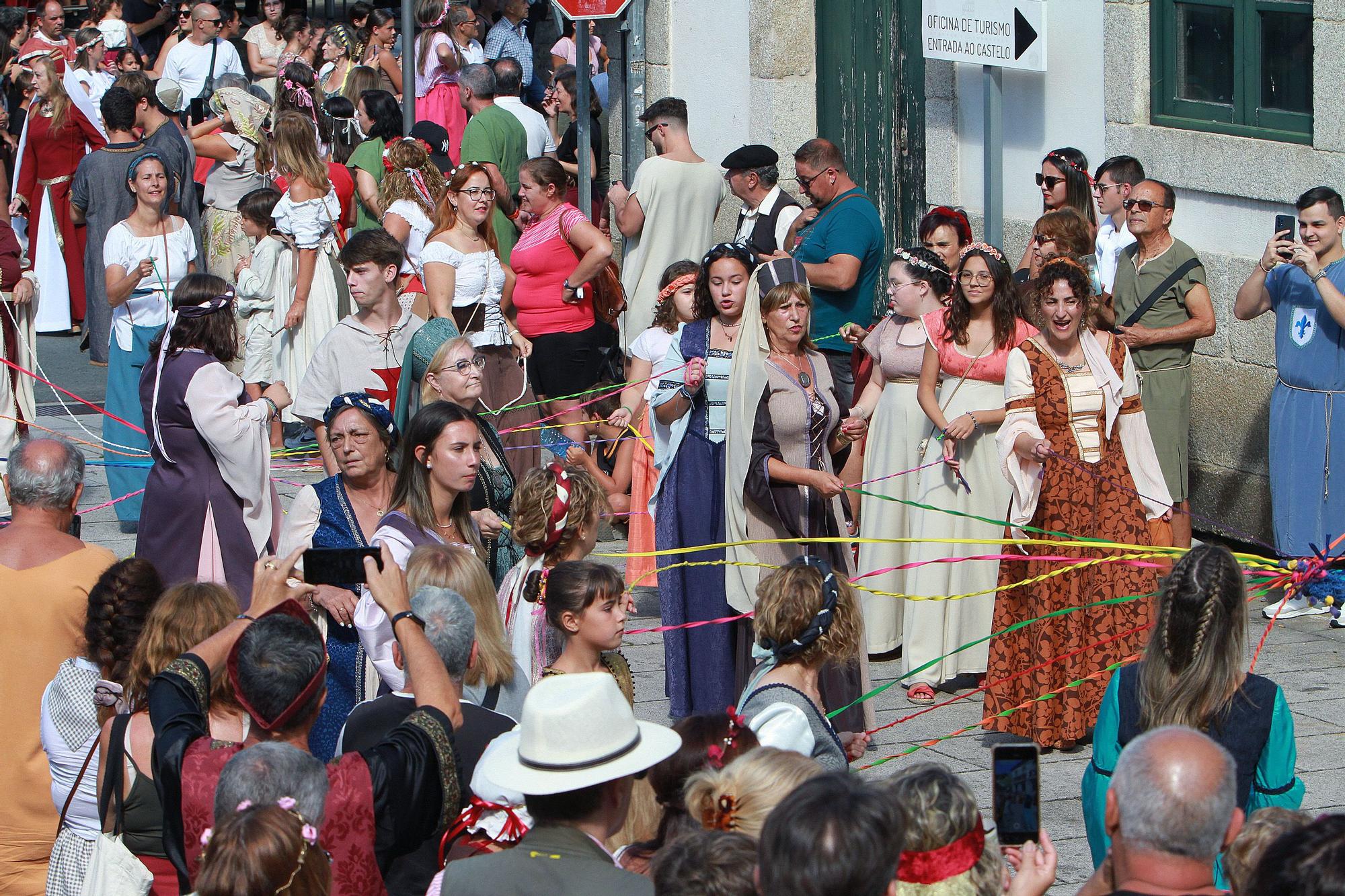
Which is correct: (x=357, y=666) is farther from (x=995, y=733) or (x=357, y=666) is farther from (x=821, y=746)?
(x=995, y=733)

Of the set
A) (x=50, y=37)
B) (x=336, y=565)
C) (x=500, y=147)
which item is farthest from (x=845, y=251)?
(x=50, y=37)

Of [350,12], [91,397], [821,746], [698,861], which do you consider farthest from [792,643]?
[350,12]

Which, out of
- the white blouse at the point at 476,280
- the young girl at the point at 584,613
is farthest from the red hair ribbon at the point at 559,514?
the white blouse at the point at 476,280

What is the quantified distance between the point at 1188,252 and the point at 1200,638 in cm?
481

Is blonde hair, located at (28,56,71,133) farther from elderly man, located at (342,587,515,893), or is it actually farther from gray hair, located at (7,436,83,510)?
elderly man, located at (342,587,515,893)

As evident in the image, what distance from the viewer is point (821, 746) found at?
180 inches

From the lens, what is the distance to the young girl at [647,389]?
817 centimetres

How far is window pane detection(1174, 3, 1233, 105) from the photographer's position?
9391 mm

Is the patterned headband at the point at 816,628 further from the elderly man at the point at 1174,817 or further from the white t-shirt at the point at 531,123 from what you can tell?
the white t-shirt at the point at 531,123

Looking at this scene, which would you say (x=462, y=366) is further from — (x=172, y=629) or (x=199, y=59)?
(x=199, y=59)

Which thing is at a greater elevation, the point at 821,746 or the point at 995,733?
the point at 821,746

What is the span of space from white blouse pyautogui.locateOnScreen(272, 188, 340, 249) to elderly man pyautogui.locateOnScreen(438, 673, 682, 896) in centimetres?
824

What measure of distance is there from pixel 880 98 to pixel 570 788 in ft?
31.5

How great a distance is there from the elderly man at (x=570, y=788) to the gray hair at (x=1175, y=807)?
892 millimetres
